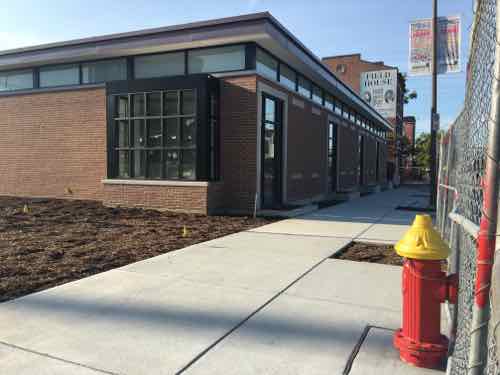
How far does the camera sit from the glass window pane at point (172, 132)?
11672 mm

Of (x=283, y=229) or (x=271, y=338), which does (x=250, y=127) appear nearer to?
(x=283, y=229)

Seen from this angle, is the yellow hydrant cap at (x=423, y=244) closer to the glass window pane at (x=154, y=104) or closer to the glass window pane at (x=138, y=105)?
the glass window pane at (x=154, y=104)

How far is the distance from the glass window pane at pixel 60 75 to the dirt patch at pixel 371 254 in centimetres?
1181

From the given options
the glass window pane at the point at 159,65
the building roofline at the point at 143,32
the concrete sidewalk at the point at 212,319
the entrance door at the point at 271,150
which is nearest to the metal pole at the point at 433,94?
the entrance door at the point at 271,150

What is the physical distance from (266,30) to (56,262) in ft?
25.9

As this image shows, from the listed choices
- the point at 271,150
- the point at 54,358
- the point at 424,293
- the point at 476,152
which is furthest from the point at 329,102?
the point at 54,358

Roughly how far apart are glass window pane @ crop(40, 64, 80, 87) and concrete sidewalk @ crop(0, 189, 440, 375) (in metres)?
10.9

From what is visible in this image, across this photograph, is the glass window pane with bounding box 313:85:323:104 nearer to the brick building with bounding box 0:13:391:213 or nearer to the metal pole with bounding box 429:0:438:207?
the brick building with bounding box 0:13:391:213

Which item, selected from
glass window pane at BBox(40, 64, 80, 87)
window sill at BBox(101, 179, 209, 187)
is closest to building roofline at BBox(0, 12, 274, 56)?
glass window pane at BBox(40, 64, 80, 87)

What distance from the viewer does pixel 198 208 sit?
1121cm

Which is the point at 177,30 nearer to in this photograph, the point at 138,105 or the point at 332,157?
the point at 138,105

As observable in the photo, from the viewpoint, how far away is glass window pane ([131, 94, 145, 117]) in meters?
12.1

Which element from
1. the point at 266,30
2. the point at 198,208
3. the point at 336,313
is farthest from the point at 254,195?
the point at 336,313

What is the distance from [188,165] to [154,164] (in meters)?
1.22
